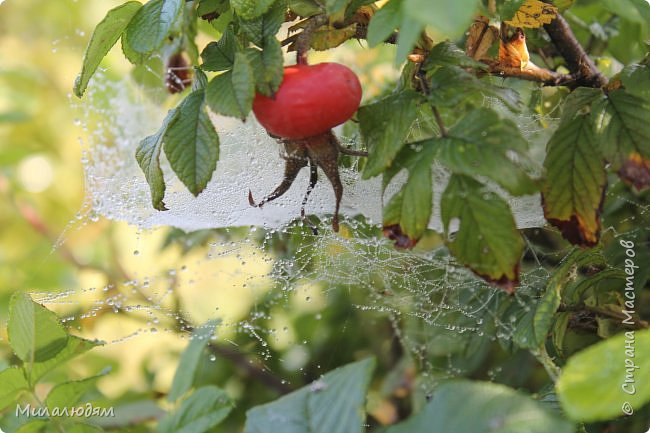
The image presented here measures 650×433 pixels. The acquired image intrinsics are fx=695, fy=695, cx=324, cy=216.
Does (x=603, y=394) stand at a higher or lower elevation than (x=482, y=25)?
lower

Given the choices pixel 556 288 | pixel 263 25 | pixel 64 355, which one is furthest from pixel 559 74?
pixel 64 355

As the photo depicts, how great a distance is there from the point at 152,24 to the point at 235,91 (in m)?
0.15

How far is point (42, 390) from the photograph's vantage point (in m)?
1.53

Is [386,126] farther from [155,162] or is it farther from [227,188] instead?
[227,188]

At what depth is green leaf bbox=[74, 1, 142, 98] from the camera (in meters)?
0.69

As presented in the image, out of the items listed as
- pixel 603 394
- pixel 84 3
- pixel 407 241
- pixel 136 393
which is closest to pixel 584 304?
pixel 407 241

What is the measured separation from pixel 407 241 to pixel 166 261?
1213 mm

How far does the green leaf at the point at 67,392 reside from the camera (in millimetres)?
752

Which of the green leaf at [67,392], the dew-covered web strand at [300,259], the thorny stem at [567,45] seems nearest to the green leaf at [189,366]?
the green leaf at [67,392]

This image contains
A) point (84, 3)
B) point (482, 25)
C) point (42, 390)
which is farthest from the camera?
point (84, 3)

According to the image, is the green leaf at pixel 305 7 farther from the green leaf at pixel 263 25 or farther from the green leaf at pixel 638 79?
the green leaf at pixel 638 79

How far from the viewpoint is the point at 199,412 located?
0.67 m

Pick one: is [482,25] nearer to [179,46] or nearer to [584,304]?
[584,304]

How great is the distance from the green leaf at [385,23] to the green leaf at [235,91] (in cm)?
11
